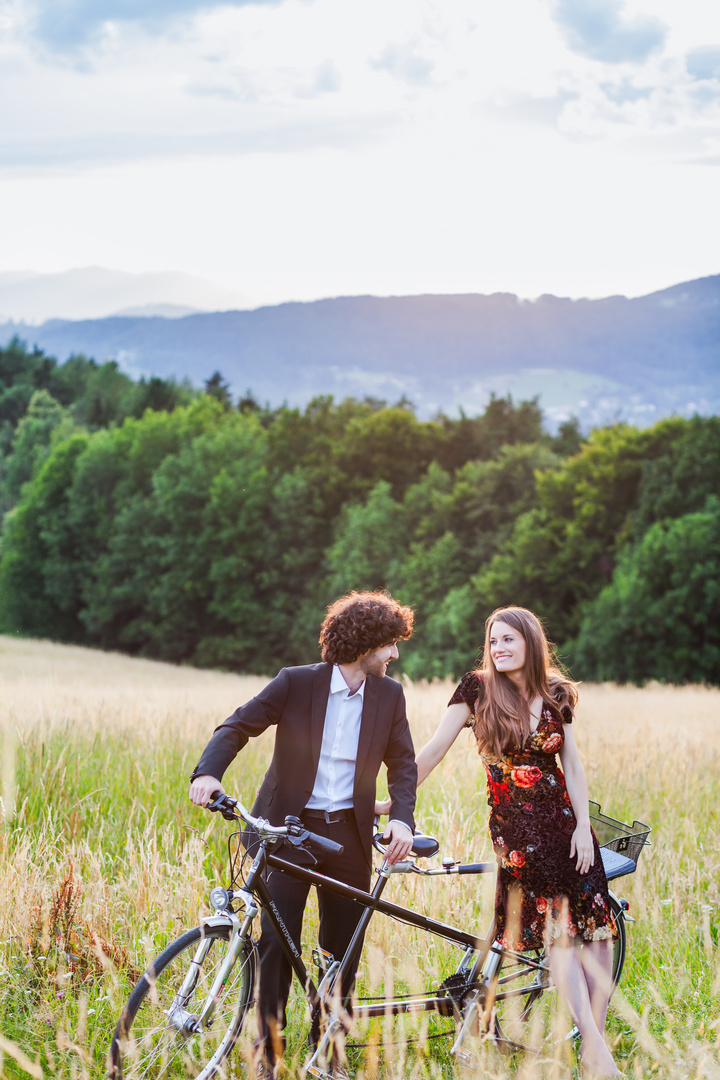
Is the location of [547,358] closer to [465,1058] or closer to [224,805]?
[465,1058]

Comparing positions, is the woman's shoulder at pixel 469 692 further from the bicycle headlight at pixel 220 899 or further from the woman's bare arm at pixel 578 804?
the bicycle headlight at pixel 220 899

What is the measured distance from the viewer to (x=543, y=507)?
37.5 metres

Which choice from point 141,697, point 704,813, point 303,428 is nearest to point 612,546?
point 303,428

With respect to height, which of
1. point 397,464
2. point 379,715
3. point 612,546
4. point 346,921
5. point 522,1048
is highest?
point 397,464

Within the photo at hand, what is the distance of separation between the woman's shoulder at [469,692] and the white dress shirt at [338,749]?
1.37 feet

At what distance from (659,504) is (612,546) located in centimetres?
248

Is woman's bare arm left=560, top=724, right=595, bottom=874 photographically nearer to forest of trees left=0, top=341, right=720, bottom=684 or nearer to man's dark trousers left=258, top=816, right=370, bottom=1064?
man's dark trousers left=258, top=816, right=370, bottom=1064

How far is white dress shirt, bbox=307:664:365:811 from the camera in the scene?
3.54 metres

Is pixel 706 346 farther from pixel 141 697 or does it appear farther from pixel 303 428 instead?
pixel 141 697

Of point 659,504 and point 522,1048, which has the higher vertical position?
point 659,504

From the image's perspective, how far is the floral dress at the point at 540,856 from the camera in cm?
356

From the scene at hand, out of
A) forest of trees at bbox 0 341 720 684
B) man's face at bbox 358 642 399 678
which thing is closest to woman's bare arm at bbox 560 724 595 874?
man's face at bbox 358 642 399 678

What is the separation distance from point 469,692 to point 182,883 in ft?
5.97

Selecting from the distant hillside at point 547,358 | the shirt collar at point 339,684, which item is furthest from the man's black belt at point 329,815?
the distant hillside at point 547,358
